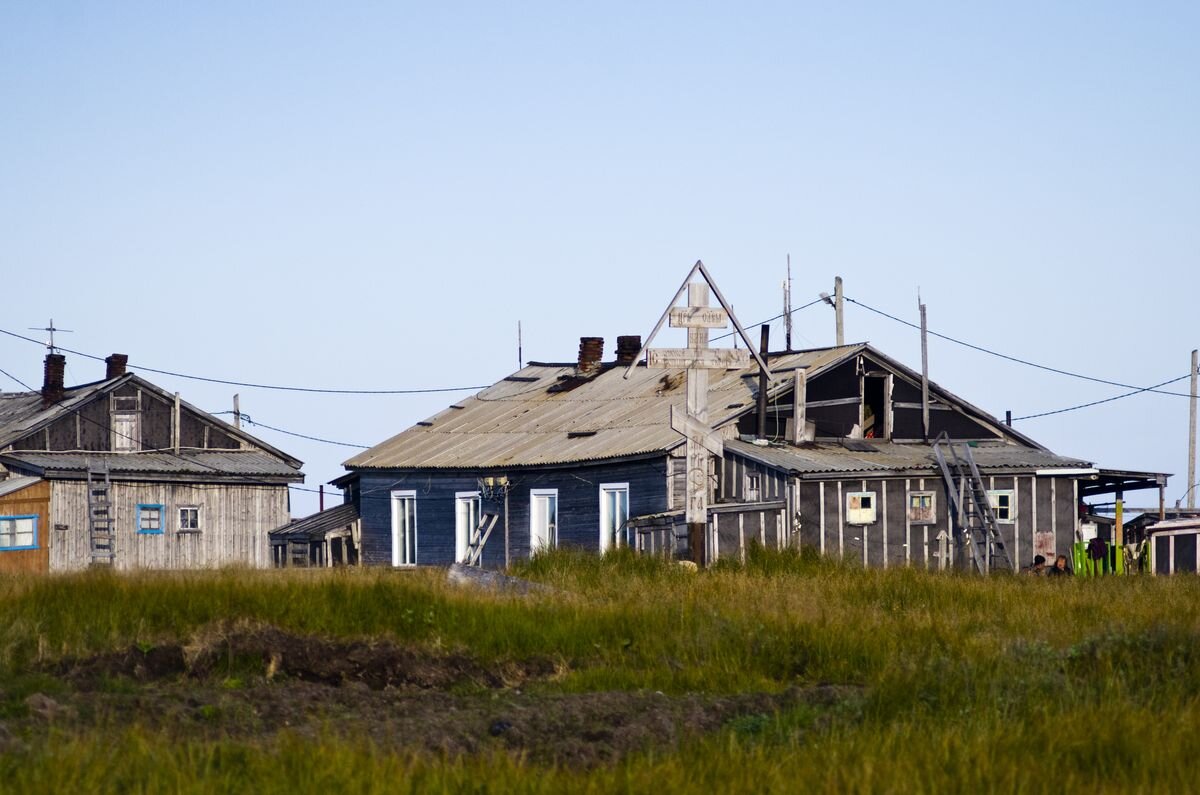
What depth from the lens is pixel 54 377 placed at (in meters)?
43.2

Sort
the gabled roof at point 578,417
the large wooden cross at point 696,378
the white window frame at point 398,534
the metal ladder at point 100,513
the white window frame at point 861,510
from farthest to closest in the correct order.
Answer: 1. the metal ladder at point 100,513
2. the white window frame at point 398,534
3. the gabled roof at point 578,417
4. the white window frame at point 861,510
5. the large wooden cross at point 696,378

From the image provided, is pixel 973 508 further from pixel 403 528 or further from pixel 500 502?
pixel 403 528

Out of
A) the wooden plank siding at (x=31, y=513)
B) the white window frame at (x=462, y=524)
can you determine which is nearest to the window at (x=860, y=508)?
the white window frame at (x=462, y=524)

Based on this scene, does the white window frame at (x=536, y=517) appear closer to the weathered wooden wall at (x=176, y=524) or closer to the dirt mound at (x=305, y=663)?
the weathered wooden wall at (x=176, y=524)

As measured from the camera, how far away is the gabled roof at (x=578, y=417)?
31.7m

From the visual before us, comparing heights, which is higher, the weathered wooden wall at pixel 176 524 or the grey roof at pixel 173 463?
the grey roof at pixel 173 463

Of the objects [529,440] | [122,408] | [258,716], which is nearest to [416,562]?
[529,440]

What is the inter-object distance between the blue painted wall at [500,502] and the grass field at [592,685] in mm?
12493

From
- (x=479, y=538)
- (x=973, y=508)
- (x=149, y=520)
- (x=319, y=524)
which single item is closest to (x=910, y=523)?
(x=973, y=508)

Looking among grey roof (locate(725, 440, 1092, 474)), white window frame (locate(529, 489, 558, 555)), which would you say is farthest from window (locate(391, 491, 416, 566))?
grey roof (locate(725, 440, 1092, 474))

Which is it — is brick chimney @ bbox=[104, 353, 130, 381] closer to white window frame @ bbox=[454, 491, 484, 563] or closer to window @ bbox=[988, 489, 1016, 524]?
white window frame @ bbox=[454, 491, 484, 563]

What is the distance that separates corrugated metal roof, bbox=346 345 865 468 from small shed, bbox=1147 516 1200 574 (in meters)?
7.58

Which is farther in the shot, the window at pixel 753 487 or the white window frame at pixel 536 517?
the white window frame at pixel 536 517

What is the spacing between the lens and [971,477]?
30672 mm
